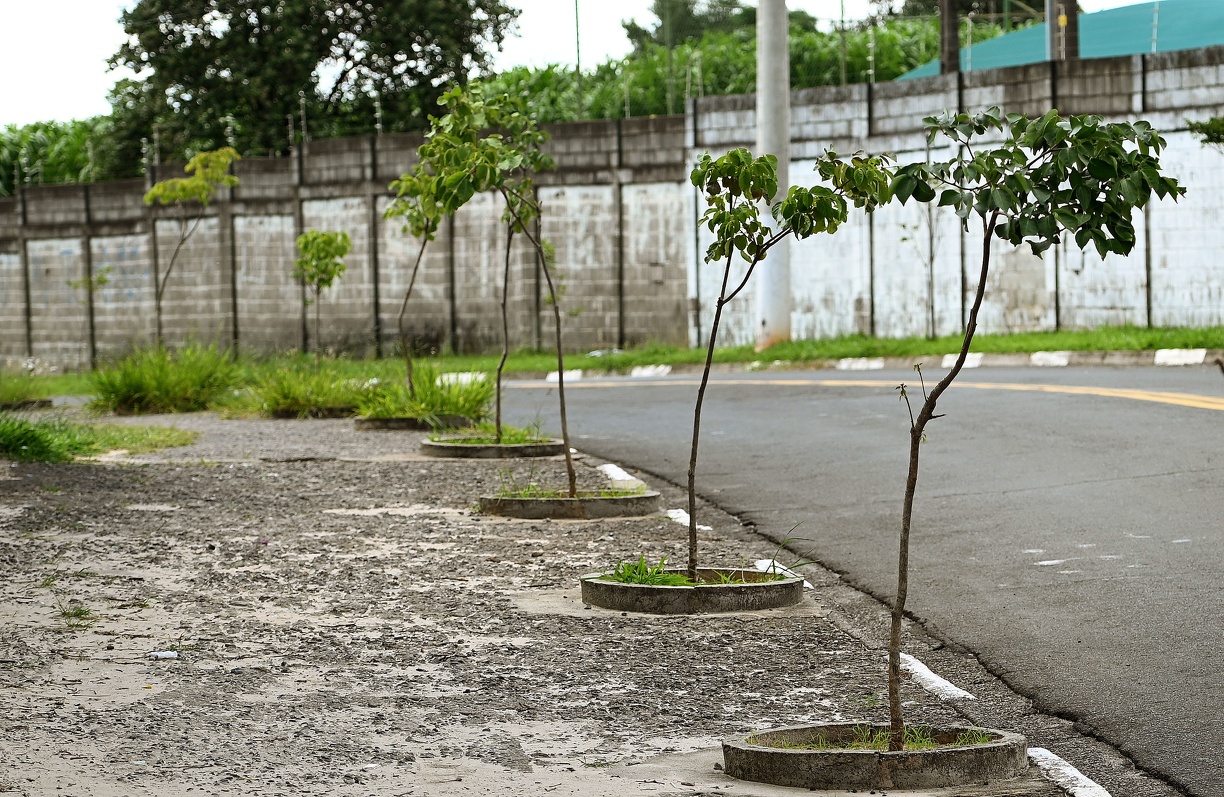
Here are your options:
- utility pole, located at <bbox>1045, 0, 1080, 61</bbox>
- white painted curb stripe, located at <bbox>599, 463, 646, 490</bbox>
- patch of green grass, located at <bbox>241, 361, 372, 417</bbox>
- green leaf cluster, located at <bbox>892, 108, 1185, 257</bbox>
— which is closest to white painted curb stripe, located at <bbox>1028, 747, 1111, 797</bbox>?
green leaf cluster, located at <bbox>892, 108, 1185, 257</bbox>

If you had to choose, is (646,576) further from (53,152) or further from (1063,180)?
(53,152)

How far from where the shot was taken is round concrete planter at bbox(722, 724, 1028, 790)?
4.08m

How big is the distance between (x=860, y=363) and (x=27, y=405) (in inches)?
477

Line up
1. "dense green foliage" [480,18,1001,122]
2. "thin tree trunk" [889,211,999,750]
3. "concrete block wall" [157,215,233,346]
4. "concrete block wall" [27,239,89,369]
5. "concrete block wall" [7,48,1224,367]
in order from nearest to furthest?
"thin tree trunk" [889,211,999,750]
"concrete block wall" [7,48,1224,367]
"concrete block wall" [157,215,233,346]
"concrete block wall" [27,239,89,369]
"dense green foliage" [480,18,1001,122]

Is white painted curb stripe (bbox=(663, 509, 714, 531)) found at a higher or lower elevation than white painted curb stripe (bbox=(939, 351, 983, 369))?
lower

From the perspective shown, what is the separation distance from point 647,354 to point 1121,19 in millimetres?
16492

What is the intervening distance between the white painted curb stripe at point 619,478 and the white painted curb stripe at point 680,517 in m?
0.53

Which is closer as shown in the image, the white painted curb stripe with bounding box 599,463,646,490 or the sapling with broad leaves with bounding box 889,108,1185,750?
the sapling with broad leaves with bounding box 889,108,1185,750

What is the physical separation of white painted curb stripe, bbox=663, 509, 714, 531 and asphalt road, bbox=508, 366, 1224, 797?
372mm

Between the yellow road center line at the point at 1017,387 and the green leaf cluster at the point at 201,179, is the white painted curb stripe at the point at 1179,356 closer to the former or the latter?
the yellow road center line at the point at 1017,387

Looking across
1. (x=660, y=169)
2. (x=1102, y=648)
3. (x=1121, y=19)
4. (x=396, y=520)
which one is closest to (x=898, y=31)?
(x=1121, y=19)

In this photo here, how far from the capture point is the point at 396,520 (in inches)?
361

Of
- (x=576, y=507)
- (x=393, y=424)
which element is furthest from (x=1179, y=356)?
(x=576, y=507)

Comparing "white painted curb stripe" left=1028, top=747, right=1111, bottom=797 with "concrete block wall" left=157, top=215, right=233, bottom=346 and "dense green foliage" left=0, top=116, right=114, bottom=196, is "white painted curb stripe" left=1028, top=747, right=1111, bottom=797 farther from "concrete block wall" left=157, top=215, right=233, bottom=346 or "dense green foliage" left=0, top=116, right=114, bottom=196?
"dense green foliage" left=0, top=116, right=114, bottom=196
